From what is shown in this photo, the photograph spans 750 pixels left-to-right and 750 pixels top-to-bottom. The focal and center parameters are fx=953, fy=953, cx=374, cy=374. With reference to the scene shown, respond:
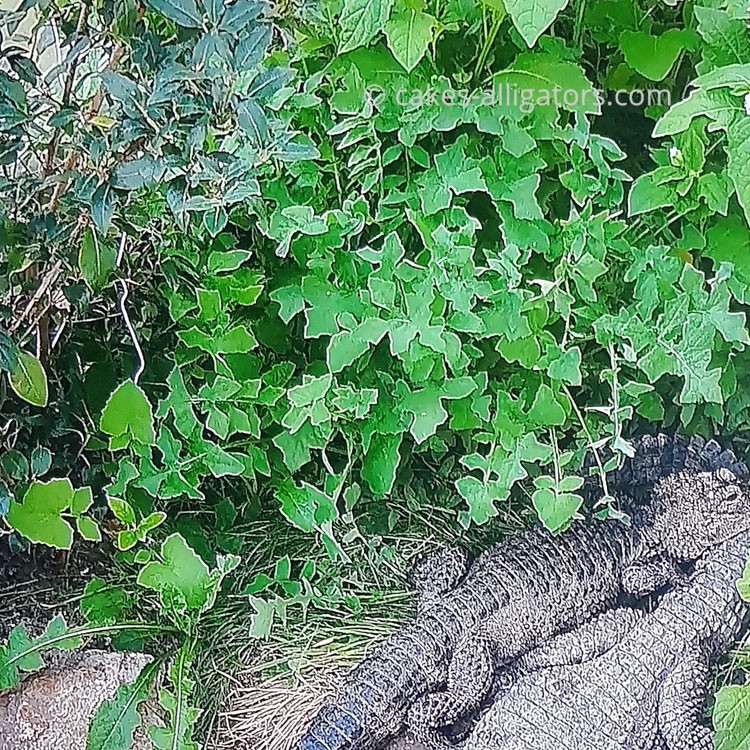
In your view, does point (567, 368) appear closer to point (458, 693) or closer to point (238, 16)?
point (458, 693)

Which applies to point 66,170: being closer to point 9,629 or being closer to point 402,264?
point 402,264

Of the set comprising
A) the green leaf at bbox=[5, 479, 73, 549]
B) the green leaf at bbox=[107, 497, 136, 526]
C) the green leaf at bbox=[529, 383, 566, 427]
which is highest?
the green leaf at bbox=[5, 479, 73, 549]

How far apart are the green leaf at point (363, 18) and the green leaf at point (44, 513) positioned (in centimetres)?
49

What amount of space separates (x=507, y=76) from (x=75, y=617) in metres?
0.69

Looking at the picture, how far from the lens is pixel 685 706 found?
87cm

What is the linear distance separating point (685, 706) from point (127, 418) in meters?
0.59

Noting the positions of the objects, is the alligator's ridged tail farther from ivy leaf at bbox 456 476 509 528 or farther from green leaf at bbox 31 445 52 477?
green leaf at bbox 31 445 52 477

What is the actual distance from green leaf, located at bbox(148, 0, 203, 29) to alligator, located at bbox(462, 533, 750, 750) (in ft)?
2.12

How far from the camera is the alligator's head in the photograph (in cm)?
102

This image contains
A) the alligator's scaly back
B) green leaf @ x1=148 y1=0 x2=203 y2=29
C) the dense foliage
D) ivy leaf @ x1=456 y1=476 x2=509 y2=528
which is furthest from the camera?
the alligator's scaly back

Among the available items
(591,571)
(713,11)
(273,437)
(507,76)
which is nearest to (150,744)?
(273,437)

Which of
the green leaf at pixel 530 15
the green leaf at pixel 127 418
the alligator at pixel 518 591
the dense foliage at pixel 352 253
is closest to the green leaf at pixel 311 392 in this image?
the dense foliage at pixel 352 253

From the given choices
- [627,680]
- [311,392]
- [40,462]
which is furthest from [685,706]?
[40,462]

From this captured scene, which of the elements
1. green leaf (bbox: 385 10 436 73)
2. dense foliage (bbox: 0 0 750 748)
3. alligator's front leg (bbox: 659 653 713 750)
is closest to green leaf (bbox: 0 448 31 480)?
dense foliage (bbox: 0 0 750 748)
